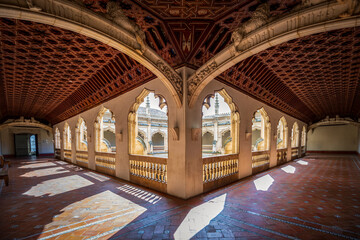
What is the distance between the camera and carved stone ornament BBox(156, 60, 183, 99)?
11.9 ft

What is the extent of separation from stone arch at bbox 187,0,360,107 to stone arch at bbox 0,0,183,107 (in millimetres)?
1592

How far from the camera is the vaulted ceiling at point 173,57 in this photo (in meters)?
2.93

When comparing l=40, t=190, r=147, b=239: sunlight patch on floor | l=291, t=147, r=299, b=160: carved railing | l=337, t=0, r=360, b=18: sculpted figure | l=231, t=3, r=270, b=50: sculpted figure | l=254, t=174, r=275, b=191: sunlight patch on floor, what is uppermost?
l=231, t=3, r=270, b=50: sculpted figure

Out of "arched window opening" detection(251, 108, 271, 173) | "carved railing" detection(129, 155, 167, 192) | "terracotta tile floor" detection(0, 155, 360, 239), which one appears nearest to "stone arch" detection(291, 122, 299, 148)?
"arched window opening" detection(251, 108, 271, 173)

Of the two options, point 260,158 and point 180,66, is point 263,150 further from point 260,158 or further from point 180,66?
point 180,66

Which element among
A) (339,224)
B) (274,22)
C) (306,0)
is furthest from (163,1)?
(339,224)

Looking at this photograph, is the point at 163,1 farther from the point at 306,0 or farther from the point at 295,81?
the point at 295,81

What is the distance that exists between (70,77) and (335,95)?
41.7 ft

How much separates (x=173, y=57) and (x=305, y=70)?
15.6 feet

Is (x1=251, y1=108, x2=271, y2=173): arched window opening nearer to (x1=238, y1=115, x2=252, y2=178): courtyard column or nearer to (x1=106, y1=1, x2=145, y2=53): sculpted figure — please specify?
(x1=238, y1=115, x2=252, y2=178): courtyard column

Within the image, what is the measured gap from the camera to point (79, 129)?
35.0ft

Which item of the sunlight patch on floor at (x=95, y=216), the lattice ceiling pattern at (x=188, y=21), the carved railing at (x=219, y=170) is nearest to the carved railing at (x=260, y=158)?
the carved railing at (x=219, y=170)

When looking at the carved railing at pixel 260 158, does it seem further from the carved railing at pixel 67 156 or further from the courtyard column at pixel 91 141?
the carved railing at pixel 67 156

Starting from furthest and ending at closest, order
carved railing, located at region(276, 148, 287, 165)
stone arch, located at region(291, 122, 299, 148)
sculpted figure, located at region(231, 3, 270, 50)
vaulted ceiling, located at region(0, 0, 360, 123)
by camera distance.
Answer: stone arch, located at region(291, 122, 299, 148)
carved railing, located at region(276, 148, 287, 165)
vaulted ceiling, located at region(0, 0, 360, 123)
sculpted figure, located at region(231, 3, 270, 50)
